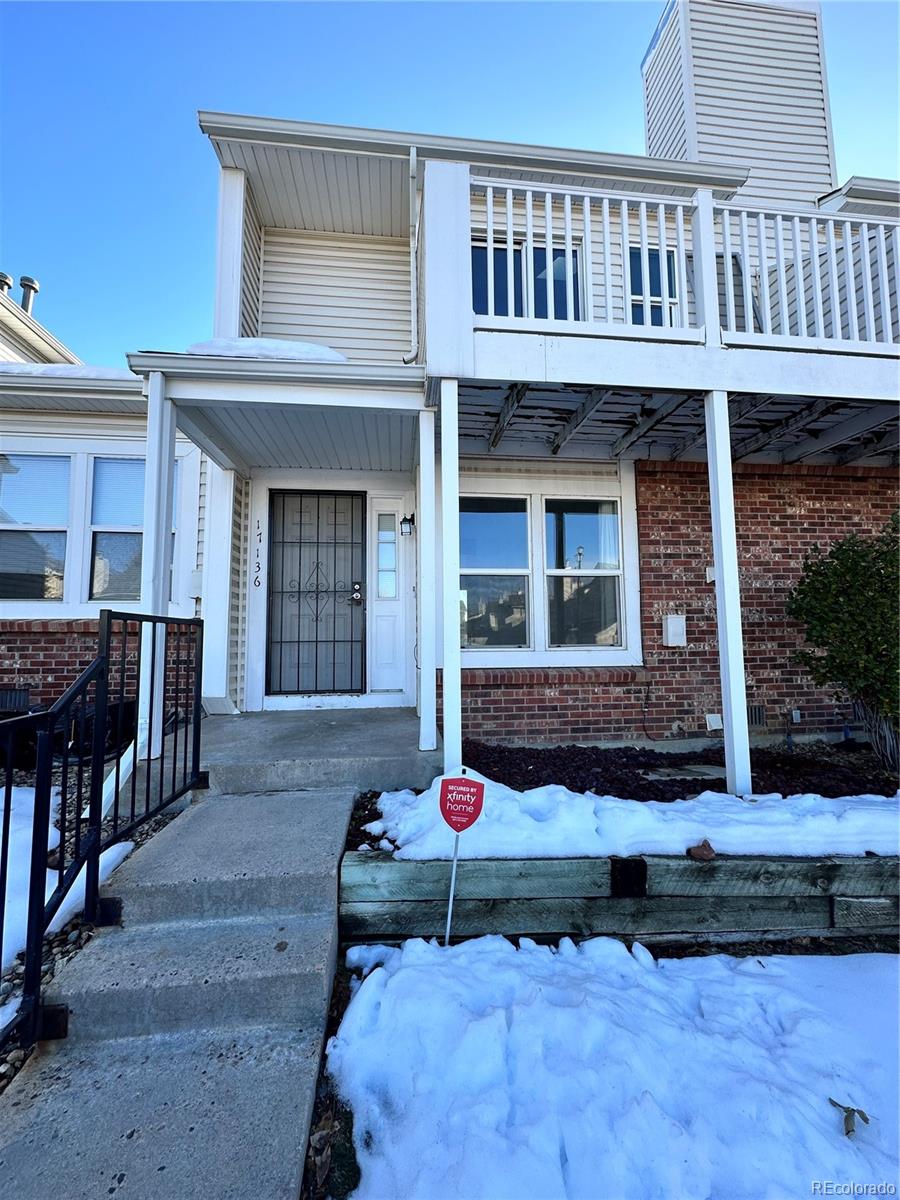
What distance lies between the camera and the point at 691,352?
143 inches

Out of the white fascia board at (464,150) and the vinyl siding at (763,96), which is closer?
the white fascia board at (464,150)

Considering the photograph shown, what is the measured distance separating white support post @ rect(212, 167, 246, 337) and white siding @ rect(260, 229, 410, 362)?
2.19 ft

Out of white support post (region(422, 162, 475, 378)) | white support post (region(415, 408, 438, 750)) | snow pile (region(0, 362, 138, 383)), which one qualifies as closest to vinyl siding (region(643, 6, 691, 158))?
white support post (region(422, 162, 475, 378))

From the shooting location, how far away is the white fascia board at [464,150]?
15.4 feet

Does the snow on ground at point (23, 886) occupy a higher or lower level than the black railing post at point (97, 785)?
lower

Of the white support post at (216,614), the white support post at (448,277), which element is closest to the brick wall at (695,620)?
the white support post at (216,614)

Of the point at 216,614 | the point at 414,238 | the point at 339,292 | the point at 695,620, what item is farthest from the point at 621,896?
the point at 339,292

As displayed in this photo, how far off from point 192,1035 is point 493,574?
3861mm

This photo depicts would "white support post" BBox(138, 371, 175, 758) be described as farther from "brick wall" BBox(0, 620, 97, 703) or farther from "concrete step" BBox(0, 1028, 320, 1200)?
"concrete step" BBox(0, 1028, 320, 1200)

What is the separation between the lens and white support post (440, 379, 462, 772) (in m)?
3.22

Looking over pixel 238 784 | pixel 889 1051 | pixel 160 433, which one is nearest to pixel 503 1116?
pixel 889 1051

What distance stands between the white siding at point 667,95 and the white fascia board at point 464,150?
1586 millimetres

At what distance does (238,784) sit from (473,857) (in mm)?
1581

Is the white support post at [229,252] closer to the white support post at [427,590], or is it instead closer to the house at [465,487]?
the house at [465,487]
